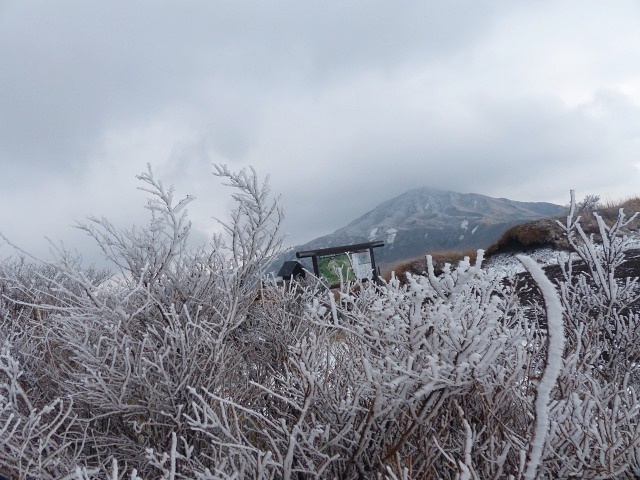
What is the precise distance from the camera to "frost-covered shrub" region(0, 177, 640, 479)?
213 centimetres

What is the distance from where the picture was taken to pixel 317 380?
8.80 feet

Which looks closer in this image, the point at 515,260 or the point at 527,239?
the point at 515,260

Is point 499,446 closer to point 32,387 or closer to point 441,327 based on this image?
point 441,327

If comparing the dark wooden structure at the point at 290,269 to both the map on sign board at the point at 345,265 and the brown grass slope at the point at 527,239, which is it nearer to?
the map on sign board at the point at 345,265

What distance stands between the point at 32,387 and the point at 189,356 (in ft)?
8.46

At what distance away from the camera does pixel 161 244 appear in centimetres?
435

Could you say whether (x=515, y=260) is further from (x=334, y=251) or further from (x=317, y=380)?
(x=317, y=380)

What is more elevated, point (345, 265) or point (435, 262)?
point (345, 265)

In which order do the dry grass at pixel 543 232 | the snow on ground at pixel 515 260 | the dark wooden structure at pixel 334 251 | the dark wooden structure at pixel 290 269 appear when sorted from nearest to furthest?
the dark wooden structure at pixel 334 251
the dark wooden structure at pixel 290 269
the snow on ground at pixel 515 260
the dry grass at pixel 543 232

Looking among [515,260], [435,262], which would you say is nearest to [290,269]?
[435,262]

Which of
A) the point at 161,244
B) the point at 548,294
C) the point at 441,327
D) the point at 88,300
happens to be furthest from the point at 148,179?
the point at 548,294

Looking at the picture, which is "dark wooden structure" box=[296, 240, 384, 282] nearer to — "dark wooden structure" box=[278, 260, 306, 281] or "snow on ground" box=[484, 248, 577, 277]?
"dark wooden structure" box=[278, 260, 306, 281]

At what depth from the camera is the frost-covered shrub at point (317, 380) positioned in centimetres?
213

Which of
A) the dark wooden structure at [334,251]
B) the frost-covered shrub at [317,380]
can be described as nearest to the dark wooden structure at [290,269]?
the dark wooden structure at [334,251]
